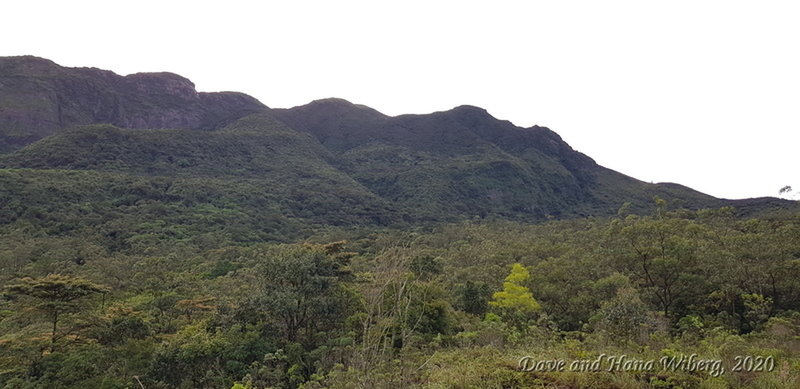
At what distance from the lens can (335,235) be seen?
195ft

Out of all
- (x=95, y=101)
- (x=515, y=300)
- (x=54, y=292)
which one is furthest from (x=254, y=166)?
(x=515, y=300)

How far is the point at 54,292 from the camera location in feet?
51.0

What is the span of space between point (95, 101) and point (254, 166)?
6944cm

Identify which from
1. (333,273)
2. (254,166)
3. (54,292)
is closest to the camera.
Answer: (54,292)

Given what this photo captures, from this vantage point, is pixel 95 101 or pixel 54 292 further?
pixel 95 101

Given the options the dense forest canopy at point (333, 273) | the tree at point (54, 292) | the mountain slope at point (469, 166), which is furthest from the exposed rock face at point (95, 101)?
the tree at point (54, 292)

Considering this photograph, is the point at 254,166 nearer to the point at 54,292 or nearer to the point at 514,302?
the point at 54,292

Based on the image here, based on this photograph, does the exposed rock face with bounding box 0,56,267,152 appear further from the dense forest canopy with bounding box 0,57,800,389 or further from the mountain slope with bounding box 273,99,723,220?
the mountain slope with bounding box 273,99,723,220

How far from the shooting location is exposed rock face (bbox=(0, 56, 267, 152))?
102 meters

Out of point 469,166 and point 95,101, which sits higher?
point 95,101

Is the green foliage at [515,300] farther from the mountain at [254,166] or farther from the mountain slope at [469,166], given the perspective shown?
the mountain slope at [469,166]

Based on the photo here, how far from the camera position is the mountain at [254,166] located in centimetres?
6253

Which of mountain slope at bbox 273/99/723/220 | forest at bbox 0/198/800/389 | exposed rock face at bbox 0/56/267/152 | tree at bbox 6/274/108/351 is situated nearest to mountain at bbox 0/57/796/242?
exposed rock face at bbox 0/56/267/152

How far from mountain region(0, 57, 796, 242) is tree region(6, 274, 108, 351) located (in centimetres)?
3858
